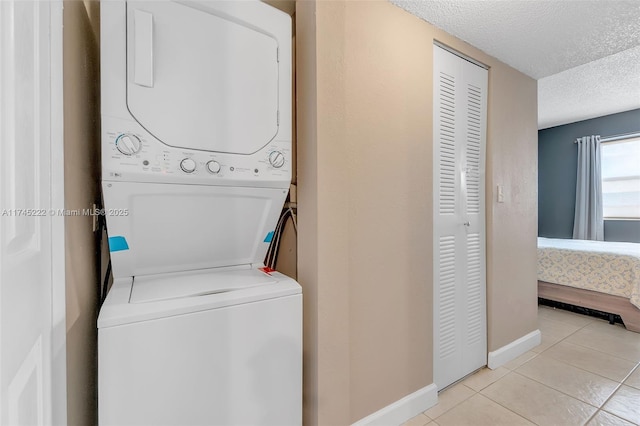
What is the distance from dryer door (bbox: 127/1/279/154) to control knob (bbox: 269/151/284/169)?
0.18 feet

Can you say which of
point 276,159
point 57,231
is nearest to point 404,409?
point 276,159

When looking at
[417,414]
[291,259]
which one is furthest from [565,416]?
[291,259]

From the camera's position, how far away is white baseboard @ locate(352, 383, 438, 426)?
1.45 m

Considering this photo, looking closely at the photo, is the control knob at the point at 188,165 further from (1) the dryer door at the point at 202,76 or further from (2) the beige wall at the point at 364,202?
(2) the beige wall at the point at 364,202

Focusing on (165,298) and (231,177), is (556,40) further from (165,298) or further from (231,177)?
(165,298)

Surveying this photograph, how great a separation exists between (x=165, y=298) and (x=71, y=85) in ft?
2.27

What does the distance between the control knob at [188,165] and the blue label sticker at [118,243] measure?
1.06 ft

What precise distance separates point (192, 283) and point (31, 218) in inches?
20.8

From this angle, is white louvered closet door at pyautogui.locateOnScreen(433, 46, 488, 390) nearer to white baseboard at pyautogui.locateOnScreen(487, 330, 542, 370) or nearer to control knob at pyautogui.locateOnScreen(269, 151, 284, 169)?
white baseboard at pyautogui.locateOnScreen(487, 330, 542, 370)

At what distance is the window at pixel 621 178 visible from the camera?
4.25 m

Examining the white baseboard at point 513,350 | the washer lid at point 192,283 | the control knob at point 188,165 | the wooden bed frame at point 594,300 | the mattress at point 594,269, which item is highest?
the control knob at point 188,165

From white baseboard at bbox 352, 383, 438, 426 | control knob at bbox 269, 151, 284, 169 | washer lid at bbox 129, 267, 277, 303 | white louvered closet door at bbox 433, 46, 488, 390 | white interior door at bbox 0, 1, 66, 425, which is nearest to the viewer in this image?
white interior door at bbox 0, 1, 66, 425

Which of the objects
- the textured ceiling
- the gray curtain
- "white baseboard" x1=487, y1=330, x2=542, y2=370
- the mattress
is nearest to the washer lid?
the textured ceiling

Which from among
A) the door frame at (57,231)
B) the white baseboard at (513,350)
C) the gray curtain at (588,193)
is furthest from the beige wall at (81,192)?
the gray curtain at (588,193)
